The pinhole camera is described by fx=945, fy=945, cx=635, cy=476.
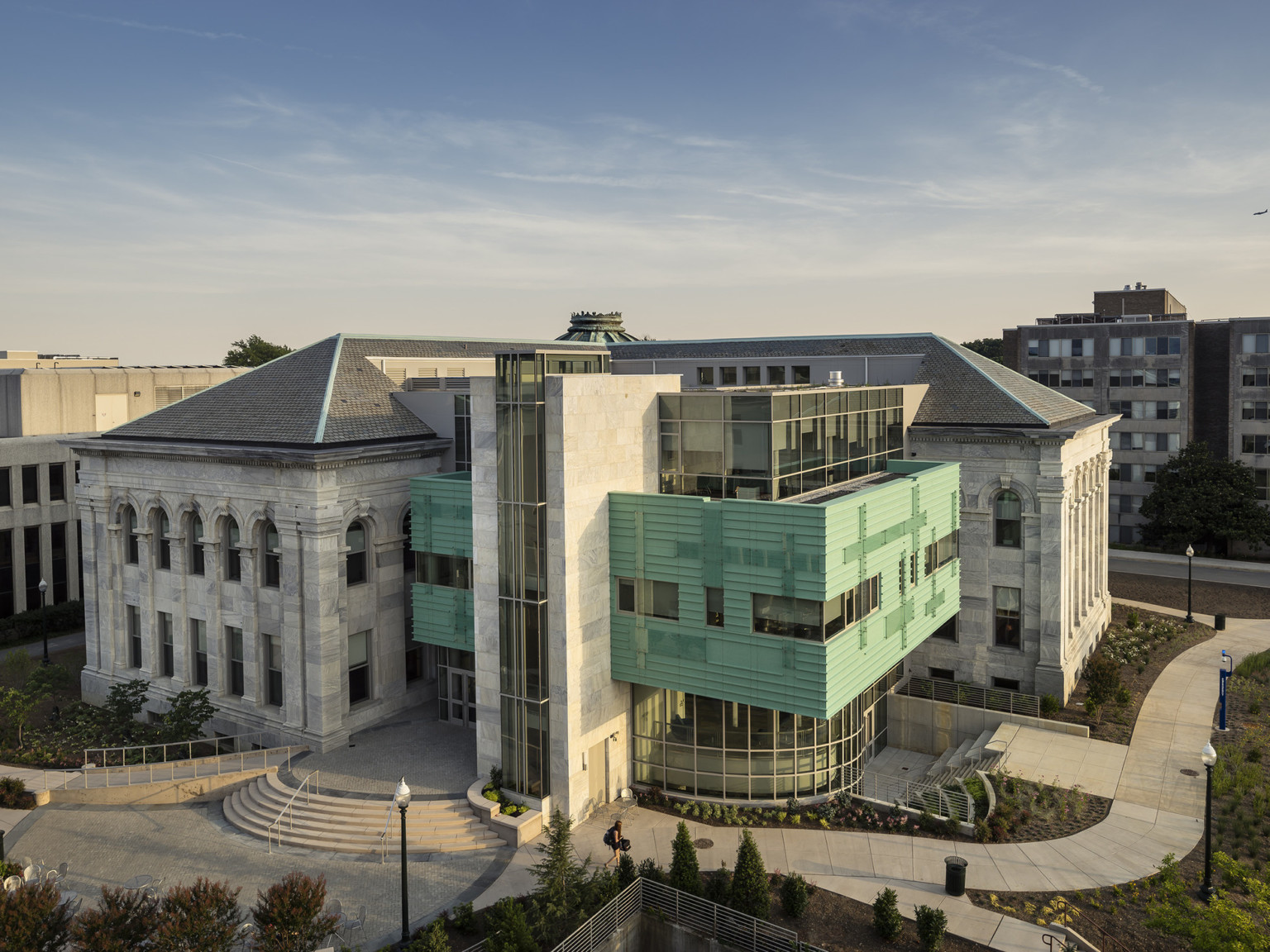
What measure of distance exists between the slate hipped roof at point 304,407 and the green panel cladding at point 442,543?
10.6 ft

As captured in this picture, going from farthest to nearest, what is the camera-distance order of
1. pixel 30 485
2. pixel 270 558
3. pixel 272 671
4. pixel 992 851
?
pixel 30 485 < pixel 272 671 < pixel 270 558 < pixel 992 851

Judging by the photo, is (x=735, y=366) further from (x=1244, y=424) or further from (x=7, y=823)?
(x=1244, y=424)

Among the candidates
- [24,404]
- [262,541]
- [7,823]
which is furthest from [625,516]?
[24,404]

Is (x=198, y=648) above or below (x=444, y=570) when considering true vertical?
below

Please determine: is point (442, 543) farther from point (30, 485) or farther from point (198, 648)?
point (30, 485)

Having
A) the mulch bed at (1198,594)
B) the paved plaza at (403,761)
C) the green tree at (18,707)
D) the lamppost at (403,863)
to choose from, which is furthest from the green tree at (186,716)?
the mulch bed at (1198,594)

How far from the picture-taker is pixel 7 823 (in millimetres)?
30797

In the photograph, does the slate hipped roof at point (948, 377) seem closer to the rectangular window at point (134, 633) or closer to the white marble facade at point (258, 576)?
the white marble facade at point (258, 576)

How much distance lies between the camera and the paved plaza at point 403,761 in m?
30.6

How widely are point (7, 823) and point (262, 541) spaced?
12058 mm

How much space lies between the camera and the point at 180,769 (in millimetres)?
33000

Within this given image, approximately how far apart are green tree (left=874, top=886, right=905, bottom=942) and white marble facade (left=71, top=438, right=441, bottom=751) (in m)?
20.4

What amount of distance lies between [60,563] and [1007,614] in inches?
2073

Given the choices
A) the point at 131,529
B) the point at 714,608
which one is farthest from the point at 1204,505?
the point at 131,529
